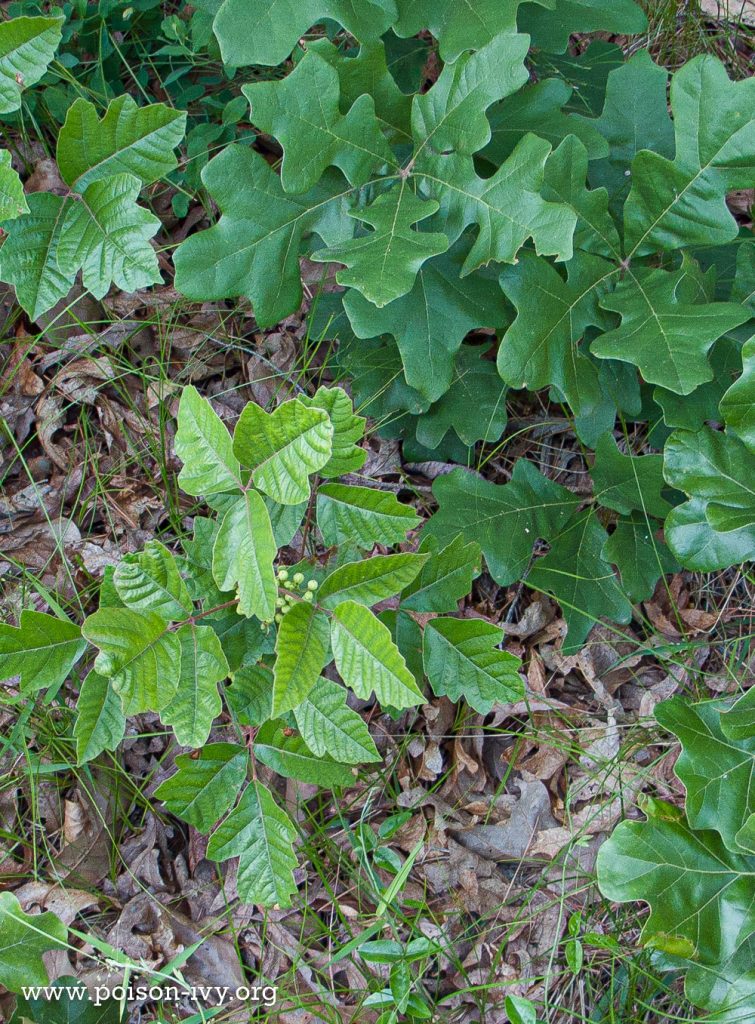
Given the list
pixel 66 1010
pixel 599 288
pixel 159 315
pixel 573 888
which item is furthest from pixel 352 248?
pixel 66 1010

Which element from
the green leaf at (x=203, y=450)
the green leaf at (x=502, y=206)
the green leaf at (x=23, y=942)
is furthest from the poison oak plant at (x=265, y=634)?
the green leaf at (x=502, y=206)

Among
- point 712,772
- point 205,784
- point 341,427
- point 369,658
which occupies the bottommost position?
point 712,772

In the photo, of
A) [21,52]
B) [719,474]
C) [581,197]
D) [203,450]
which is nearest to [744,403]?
[719,474]

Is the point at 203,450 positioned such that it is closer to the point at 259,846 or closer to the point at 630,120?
the point at 259,846

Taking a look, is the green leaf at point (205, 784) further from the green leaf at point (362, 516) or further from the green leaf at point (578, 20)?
the green leaf at point (578, 20)

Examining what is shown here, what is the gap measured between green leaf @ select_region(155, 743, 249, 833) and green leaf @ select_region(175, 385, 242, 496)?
26.0 inches

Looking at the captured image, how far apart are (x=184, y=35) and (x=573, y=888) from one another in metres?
2.77

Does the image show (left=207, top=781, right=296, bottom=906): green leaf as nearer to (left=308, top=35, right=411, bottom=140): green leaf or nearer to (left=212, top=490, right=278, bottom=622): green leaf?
(left=212, top=490, right=278, bottom=622): green leaf

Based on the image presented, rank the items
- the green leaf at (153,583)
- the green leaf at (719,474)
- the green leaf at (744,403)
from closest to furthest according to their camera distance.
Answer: the green leaf at (153,583), the green leaf at (744,403), the green leaf at (719,474)

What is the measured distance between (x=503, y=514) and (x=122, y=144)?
→ 4.61ft

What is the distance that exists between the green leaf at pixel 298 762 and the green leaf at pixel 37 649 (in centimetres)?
48

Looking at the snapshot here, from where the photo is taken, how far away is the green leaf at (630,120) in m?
2.39

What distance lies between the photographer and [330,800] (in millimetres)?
2613

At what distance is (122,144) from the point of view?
224 cm
